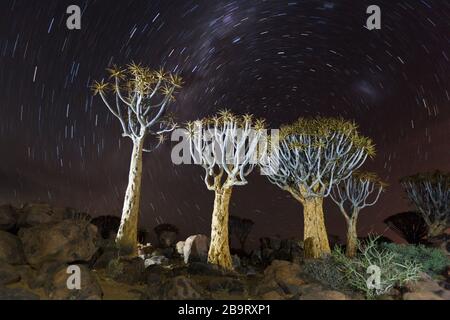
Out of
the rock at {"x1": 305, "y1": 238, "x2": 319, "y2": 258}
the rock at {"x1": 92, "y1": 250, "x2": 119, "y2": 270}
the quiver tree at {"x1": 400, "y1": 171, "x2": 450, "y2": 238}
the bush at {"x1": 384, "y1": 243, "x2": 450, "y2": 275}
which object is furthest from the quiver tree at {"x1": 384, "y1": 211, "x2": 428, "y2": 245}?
the rock at {"x1": 92, "y1": 250, "x2": 119, "y2": 270}

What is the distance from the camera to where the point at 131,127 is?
569 inches

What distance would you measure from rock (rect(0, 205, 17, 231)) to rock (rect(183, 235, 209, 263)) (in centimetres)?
728

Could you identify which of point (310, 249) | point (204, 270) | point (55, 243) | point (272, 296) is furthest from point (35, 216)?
point (310, 249)

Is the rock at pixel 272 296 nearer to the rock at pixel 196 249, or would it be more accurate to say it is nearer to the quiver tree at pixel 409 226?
the rock at pixel 196 249

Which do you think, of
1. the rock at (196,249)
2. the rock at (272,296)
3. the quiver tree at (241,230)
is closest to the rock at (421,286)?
the rock at (272,296)

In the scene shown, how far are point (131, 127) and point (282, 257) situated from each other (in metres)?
9.80

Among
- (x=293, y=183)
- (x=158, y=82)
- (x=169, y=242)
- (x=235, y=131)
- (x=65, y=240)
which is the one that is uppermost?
(x=158, y=82)

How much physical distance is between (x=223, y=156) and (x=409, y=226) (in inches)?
747

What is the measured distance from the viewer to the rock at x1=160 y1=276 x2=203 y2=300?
7.57 metres

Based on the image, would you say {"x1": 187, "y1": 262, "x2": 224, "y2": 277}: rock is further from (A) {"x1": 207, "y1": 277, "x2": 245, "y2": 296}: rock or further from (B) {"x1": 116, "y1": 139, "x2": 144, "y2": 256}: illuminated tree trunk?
(A) {"x1": 207, "y1": 277, "x2": 245, "y2": 296}: rock

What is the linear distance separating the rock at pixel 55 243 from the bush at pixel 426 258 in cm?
959

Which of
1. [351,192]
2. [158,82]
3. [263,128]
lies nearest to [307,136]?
[263,128]
